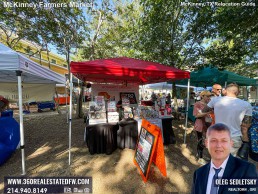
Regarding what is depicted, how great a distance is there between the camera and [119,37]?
376 inches

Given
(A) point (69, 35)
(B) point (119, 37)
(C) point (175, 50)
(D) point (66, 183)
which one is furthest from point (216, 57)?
(A) point (69, 35)

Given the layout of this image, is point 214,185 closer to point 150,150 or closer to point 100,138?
point 150,150

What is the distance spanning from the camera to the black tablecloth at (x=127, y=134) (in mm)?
3648

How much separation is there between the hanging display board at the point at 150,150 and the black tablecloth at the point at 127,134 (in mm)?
931

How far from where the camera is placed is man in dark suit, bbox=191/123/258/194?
0.90 metres

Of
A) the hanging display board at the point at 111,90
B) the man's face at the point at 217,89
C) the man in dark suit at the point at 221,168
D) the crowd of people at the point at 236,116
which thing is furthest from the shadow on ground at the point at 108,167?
the hanging display board at the point at 111,90

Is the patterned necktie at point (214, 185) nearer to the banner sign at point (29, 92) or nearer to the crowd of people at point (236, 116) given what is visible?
the crowd of people at point (236, 116)

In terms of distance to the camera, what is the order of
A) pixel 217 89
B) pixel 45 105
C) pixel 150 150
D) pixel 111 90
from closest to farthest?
pixel 150 150 < pixel 217 89 < pixel 111 90 < pixel 45 105

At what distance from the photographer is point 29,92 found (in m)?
5.06

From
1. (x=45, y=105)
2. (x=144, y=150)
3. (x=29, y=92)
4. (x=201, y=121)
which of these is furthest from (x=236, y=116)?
(x=45, y=105)

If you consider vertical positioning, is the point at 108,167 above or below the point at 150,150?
below

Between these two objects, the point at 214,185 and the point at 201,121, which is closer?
the point at 214,185

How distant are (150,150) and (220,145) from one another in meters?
1.45

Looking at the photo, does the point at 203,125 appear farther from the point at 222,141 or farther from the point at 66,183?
the point at 66,183
